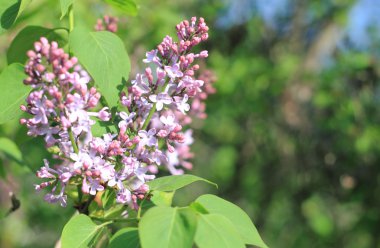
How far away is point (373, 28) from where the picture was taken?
7.51 metres

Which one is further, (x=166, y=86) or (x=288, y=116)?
(x=288, y=116)

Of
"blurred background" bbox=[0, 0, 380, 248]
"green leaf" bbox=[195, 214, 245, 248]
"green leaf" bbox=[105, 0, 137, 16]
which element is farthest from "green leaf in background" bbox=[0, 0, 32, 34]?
"blurred background" bbox=[0, 0, 380, 248]

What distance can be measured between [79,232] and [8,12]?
54 centimetres

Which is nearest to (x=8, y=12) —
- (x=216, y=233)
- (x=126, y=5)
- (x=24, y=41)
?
(x=24, y=41)

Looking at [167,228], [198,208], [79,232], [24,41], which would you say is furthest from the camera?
[24,41]

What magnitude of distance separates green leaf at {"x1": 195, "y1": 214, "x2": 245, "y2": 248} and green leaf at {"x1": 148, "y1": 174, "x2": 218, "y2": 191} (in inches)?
4.4

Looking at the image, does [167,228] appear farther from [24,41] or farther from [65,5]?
[24,41]

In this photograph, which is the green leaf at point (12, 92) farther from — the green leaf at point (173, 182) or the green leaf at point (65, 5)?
the green leaf at point (173, 182)

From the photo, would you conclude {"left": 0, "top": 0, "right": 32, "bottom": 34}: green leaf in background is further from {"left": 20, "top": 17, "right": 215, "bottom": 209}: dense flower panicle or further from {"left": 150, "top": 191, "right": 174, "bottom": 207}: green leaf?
{"left": 150, "top": 191, "right": 174, "bottom": 207}: green leaf

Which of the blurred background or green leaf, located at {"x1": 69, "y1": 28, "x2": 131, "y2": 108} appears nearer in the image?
green leaf, located at {"x1": 69, "y1": 28, "x2": 131, "y2": 108}

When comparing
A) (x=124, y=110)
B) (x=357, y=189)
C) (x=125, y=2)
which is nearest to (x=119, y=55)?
(x=124, y=110)

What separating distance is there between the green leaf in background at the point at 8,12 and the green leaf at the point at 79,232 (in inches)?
18.7

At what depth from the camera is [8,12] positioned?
1456 mm

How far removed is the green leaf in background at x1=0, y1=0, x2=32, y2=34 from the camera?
4.74 feet
